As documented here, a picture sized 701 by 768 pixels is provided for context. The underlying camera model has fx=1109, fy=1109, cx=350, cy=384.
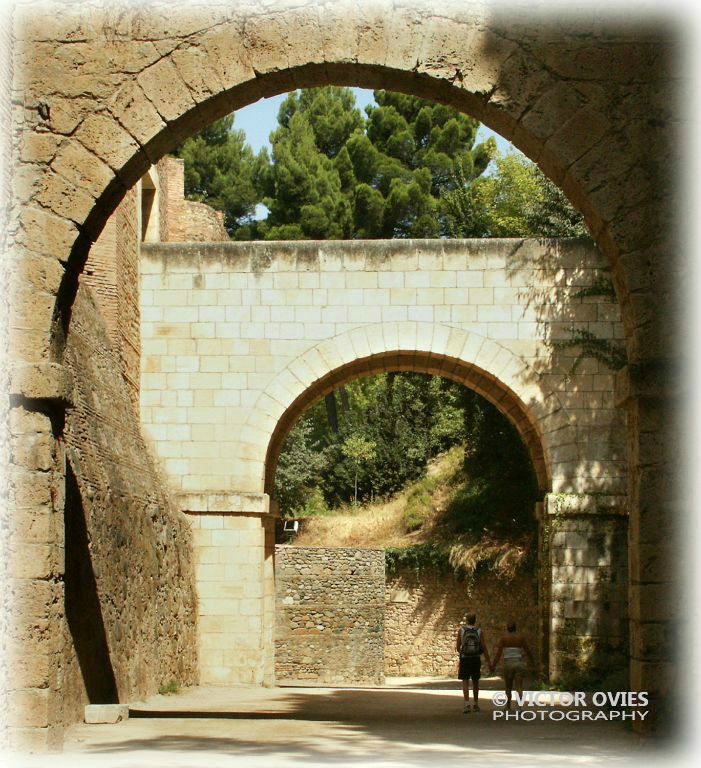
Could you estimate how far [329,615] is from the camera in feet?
65.5

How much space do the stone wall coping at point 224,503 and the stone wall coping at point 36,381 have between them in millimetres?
7885

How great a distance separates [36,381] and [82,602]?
114 inches

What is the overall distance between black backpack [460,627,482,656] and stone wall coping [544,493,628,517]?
3.05 metres

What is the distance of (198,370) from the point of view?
14.5 meters

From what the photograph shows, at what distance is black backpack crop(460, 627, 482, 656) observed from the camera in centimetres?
1107

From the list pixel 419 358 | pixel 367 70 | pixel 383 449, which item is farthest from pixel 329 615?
pixel 367 70

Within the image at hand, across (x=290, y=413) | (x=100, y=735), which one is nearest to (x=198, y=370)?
(x=290, y=413)

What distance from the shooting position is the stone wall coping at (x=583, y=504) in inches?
539

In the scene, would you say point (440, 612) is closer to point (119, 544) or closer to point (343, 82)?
point (119, 544)

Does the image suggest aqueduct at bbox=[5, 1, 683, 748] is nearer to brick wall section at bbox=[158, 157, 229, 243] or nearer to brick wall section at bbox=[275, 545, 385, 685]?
brick wall section at bbox=[158, 157, 229, 243]

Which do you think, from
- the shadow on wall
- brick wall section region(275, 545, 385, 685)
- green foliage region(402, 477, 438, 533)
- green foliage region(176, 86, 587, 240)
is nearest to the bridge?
brick wall section region(275, 545, 385, 685)

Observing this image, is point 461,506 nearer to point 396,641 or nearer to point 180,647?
point 396,641

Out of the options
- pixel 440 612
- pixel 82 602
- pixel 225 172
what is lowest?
pixel 440 612

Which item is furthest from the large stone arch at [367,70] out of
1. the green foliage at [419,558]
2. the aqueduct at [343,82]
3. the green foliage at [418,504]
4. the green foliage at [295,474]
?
the green foliage at [295,474]
